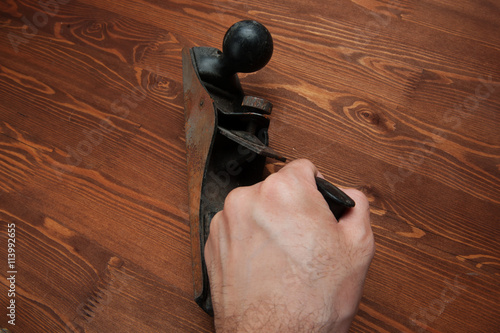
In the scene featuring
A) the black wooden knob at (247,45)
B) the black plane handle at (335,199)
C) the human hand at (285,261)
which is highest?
the black wooden knob at (247,45)

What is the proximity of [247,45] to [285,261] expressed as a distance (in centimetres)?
46

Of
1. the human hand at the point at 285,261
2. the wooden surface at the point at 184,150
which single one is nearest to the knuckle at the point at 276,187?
the human hand at the point at 285,261

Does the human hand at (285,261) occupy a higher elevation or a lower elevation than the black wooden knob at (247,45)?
lower

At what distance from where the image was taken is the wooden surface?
768 mm

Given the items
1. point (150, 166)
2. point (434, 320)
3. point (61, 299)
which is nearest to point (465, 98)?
point (434, 320)

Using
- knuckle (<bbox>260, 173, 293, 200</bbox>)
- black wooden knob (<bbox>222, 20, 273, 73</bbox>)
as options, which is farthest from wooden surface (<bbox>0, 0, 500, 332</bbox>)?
knuckle (<bbox>260, 173, 293, 200</bbox>)

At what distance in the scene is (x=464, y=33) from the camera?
97 cm

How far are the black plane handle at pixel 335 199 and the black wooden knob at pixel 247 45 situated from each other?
31cm

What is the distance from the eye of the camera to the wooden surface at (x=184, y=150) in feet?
2.52

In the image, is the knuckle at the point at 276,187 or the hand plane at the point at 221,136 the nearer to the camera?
the knuckle at the point at 276,187

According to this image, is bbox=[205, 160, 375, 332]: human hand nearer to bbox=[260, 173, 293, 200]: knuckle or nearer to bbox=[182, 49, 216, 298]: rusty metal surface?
bbox=[260, 173, 293, 200]: knuckle

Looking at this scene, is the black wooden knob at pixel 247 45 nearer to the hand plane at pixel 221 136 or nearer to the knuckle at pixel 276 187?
the hand plane at pixel 221 136

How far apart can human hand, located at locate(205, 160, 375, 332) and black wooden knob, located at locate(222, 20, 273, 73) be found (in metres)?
0.29

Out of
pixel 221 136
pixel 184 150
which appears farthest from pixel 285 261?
pixel 184 150
